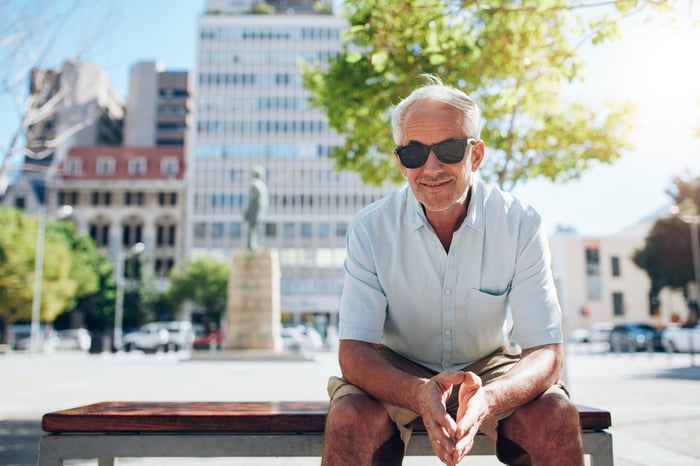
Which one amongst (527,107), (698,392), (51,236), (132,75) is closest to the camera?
(527,107)

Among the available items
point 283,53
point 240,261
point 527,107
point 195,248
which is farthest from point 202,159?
point 527,107

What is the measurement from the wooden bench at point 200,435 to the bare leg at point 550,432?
0.35 metres

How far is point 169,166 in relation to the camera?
68.6 m

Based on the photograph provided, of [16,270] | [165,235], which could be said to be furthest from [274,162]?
[16,270]

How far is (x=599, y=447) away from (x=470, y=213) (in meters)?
1.08

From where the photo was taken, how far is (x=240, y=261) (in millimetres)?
23406

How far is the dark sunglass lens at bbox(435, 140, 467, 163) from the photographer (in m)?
2.63

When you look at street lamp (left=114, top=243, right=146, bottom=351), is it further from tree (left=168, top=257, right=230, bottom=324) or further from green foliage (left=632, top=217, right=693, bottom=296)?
green foliage (left=632, top=217, right=693, bottom=296)

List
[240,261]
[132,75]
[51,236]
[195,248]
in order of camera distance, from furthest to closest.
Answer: [132,75] < [195,248] < [51,236] < [240,261]

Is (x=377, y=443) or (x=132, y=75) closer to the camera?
(x=377, y=443)

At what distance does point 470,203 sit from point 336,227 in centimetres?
6268

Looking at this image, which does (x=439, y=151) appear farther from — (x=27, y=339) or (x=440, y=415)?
(x=27, y=339)

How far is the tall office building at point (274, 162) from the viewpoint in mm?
64188

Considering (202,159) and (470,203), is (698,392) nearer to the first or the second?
(470,203)
